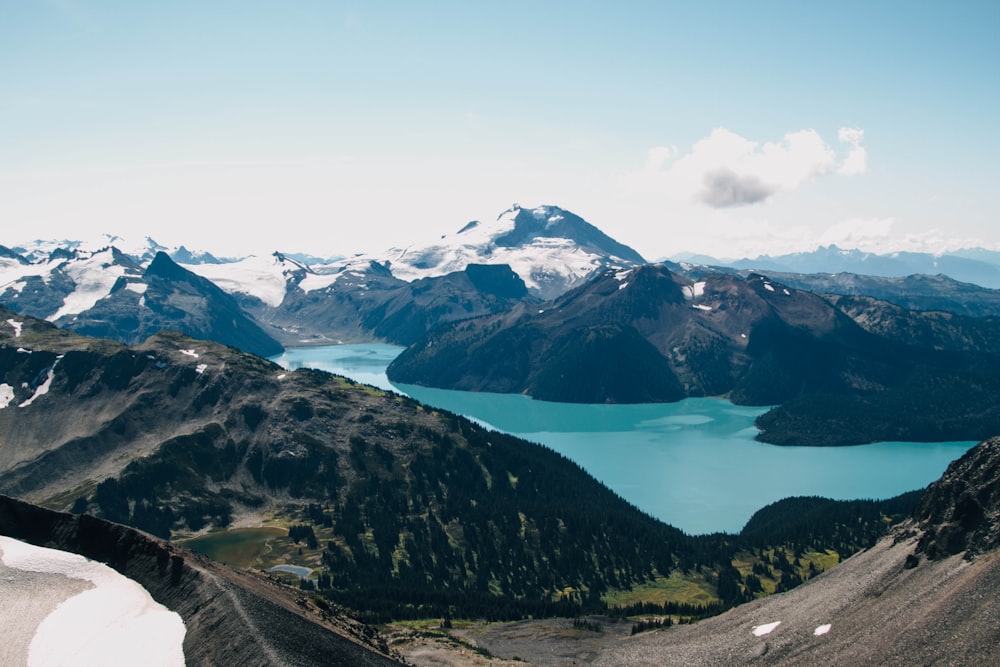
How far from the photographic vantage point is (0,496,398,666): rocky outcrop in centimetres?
5394

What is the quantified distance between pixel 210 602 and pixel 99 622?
7376mm

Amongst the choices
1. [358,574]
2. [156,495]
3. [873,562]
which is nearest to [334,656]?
[873,562]

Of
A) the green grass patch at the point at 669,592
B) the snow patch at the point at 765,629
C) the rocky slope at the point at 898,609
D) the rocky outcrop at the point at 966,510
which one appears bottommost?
the green grass patch at the point at 669,592

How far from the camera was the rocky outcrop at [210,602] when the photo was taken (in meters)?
53.9

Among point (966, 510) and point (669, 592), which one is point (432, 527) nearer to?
point (669, 592)

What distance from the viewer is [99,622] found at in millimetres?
56531

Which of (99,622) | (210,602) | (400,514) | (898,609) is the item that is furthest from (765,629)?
(400,514)

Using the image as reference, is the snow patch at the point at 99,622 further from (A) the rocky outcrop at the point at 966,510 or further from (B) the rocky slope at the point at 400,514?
(A) the rocky outcrop at the point at 966,510

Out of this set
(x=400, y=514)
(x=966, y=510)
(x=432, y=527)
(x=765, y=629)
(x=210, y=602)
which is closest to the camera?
(x=210, y=602)

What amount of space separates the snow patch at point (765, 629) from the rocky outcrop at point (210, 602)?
38125 millimetres

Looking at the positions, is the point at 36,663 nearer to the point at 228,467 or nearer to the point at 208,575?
the point at 208,575

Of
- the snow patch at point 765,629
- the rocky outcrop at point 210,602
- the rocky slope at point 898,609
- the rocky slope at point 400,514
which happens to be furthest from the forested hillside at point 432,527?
the rocky outcrop at point 210,602

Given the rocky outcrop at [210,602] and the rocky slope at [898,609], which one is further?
the rocky slope at [898,609]

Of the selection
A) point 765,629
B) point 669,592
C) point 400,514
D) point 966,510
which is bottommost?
point 669,592
